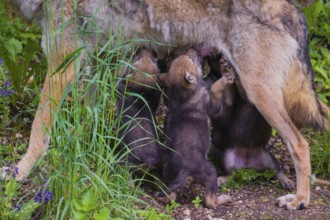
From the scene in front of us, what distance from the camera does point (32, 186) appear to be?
16.2ft

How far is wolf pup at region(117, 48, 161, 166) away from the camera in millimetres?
5109

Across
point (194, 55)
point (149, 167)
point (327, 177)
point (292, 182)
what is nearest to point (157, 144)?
point (149, 167)

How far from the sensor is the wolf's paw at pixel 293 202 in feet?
16.7

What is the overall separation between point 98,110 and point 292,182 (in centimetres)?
191

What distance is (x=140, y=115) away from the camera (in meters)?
5.29

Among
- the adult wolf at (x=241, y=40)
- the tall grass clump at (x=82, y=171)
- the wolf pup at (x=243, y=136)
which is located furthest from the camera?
the wolf pup at (x=243, y=136)

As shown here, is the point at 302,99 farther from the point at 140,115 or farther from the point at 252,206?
the point at 140,115

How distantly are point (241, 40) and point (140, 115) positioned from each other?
98cm

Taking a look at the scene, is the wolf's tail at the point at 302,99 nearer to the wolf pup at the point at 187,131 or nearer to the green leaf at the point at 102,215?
the wolf pup at the point at 187,131

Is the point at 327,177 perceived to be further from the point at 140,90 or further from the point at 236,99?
the point at 140,90

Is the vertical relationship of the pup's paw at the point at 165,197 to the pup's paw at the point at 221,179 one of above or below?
above

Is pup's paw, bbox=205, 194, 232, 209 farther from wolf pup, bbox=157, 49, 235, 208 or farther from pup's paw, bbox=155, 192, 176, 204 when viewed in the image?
pup's paw, bbox=155, 192, 176, 204

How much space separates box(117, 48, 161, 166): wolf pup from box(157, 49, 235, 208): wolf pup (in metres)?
0.13

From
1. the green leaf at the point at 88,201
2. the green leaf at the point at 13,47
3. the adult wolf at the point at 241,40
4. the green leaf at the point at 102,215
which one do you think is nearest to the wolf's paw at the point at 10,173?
the adult wolf at the point at 241,40
